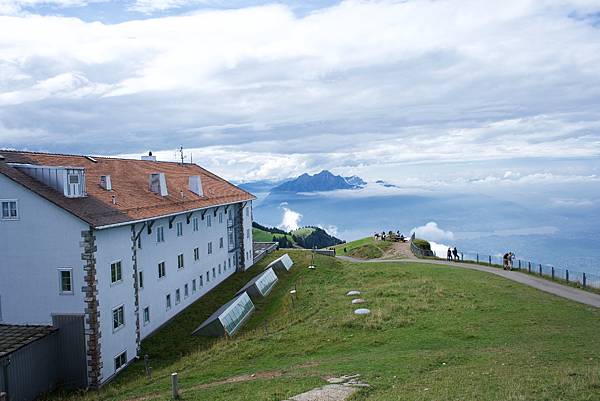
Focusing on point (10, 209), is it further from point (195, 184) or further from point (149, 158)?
point (149, 158)

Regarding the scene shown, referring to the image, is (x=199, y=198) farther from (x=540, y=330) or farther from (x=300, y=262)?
(x=540, y=330)

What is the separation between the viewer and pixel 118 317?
2889 centimetres

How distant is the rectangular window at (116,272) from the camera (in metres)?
28.2

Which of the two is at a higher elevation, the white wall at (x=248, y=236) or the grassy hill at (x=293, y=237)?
the white wall at (x=248, y=236)

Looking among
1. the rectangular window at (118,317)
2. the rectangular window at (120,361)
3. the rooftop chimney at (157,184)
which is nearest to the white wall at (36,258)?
the rectangular window at (118,317)

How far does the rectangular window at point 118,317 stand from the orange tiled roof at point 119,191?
5141mm

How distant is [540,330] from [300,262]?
3769cm

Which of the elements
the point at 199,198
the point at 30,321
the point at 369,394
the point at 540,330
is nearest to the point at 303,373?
the point at 369,394

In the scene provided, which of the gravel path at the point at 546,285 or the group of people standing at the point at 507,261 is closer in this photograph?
the gravel path at the point at 546,285

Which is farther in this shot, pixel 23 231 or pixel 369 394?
pixel 23 231

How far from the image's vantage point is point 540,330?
25.6 m

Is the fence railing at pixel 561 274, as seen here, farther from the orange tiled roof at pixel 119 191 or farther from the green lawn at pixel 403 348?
the orange tiled roof at pixel 119 191

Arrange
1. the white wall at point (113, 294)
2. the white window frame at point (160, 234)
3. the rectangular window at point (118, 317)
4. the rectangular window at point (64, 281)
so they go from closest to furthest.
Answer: the rectangular window at point (64, 281) < the white wall at point (113, 294) < the rectangular window at point (118, 317) < the white window frame at point (160, 234)

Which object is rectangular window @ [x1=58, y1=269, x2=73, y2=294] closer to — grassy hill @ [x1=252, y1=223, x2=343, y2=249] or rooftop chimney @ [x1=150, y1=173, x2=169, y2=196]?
rooftop chimney @ [x1=150, y1=173, x2=169, y2=196]
